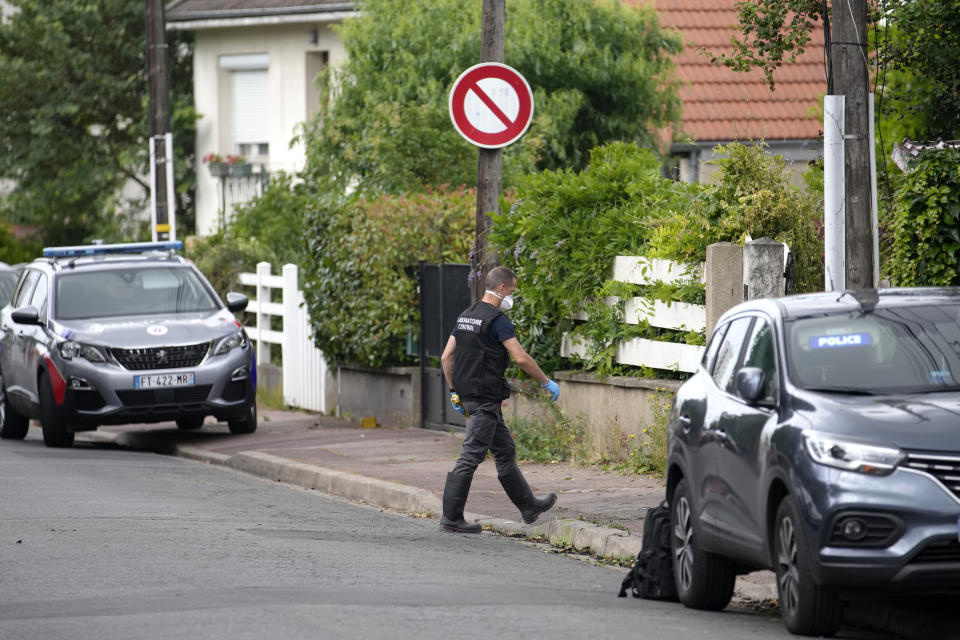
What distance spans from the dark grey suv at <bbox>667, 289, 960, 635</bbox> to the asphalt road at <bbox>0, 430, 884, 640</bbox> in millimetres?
429

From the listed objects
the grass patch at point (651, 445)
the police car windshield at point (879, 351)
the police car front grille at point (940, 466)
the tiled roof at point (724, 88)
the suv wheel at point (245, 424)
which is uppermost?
the tiled roof at point (724, 88)

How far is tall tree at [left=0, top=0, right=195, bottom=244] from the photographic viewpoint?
35.0 meters

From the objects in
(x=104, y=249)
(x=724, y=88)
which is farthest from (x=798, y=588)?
(x=724, y=88)

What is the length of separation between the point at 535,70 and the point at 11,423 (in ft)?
28.8

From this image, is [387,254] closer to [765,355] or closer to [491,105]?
[491,105]

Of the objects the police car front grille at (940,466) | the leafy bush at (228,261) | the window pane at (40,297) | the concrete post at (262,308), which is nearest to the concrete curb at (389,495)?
the window pane at (40,297)

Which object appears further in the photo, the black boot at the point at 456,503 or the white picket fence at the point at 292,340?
the white picket fence at the point at 292,340

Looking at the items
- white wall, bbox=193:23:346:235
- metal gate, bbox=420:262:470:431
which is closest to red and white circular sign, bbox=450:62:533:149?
metal gate, bbox=420:262:470:431

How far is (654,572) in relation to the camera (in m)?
8.79

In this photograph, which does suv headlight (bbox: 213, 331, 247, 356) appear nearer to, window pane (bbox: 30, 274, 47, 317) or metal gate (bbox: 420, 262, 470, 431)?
metal gate (bbox: 420, 262, 470, 431)

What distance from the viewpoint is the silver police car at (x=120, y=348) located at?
1683 centimetres

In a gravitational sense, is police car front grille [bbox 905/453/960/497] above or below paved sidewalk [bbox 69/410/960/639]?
above

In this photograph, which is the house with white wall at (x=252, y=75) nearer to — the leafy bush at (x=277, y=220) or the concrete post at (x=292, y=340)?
the leafy bush at (x=277, y=220)

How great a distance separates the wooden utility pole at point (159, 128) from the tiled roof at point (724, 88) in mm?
7003
